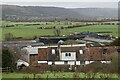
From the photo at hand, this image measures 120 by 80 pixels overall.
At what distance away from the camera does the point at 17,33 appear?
105ft

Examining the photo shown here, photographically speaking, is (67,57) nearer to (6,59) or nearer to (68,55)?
(68,55)

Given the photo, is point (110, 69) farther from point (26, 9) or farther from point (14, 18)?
point (26, 9)

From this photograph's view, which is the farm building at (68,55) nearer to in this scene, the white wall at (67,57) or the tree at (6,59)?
the white wall at (67,57)

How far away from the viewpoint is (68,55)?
1686 centimetres

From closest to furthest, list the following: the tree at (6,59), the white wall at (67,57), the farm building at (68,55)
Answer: the tree at (6,59) < the farm building at (68,55) < the white wall at (67,57)

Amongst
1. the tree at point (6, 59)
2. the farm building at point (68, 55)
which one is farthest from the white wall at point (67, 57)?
the tree at point (6, 59)

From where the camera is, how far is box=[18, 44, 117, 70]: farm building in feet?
53.4

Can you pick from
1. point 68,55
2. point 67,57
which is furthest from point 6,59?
point 68,55

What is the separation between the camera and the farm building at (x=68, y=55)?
53.4 ft

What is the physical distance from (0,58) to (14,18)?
36.9m

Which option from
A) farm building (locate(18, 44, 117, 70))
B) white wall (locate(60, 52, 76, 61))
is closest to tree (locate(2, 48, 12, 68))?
farm building (locate(18, 44, 117, 70))

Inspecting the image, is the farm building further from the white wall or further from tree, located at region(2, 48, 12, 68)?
tree, located at region(2, 48, 12, 68)

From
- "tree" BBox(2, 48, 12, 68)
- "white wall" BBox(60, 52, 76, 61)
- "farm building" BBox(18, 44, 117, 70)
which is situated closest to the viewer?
"tree" BBox(2, 48, 12, 68)

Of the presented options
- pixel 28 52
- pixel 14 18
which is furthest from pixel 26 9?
pixel 28 52
